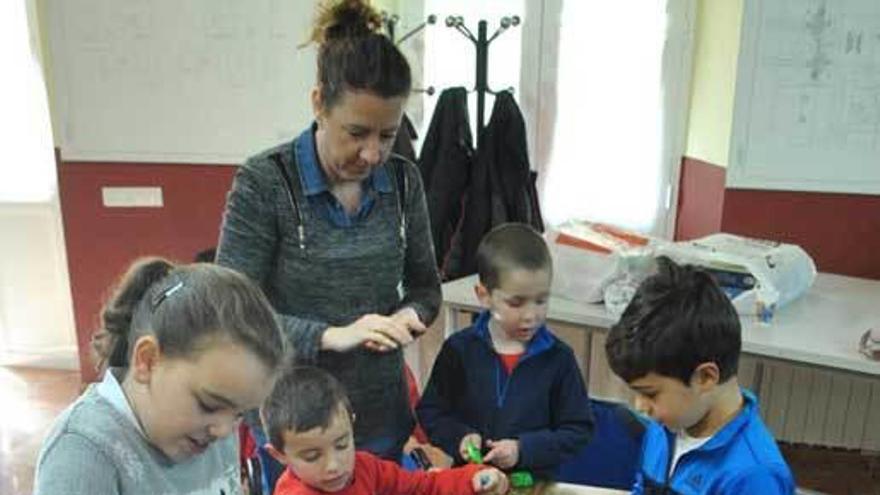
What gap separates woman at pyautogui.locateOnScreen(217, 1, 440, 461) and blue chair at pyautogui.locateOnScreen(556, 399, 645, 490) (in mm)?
499

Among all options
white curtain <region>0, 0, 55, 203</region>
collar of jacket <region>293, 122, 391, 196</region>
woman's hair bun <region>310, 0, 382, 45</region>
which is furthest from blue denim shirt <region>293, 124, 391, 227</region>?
white curtain <region>0, 0, 55, 203</region>

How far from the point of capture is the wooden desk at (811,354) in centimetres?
192

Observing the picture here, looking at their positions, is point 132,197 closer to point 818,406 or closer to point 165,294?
point 165,294

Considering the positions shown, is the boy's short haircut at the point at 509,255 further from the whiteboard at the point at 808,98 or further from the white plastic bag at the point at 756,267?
the whiteboard at the point at 808,98

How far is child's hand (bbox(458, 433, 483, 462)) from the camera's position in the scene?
1.43 metres

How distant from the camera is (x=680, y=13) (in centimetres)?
293

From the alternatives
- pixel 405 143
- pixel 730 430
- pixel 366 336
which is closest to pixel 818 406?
pixel 405 143

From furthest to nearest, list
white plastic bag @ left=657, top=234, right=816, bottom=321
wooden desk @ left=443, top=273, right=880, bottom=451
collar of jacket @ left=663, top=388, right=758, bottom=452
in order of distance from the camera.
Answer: white plastic bag @ left=657, top=234, right=816, bottom=321 < wooden desk @ left=443, top=273, right=880, bottom=451 < collar of jacket @ left=663, top=388, right=758, bottom=452

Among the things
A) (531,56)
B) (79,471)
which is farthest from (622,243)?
(79,471)

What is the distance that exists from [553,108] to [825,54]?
1.02 meters

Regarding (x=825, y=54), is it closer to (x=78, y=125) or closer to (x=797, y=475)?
(x=797, y=475)

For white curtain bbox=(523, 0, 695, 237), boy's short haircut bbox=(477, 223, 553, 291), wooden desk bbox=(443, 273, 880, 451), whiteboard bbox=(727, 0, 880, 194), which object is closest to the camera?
boy's short haircut bbox=(477, 223, 553, 291)

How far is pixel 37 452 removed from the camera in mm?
2871

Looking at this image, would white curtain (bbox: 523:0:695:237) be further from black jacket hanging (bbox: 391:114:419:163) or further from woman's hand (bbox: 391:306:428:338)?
woman's hand (bbox: 391:306:428:338)
